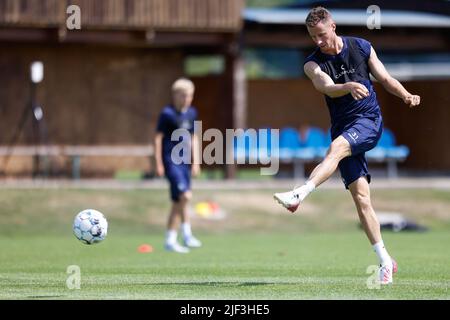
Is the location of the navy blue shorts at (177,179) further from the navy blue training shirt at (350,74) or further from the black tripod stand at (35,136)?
the black tripod stand at (35,136)

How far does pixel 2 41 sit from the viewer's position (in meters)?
27.7

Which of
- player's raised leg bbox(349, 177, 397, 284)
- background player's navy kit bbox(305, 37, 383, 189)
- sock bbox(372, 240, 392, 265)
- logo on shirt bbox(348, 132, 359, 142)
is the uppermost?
background player's navy kit bbox(305, 37, 383, 189)

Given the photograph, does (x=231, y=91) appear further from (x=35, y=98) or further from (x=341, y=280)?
(x=341, y=280)

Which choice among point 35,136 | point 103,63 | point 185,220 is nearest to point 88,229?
point 185,220

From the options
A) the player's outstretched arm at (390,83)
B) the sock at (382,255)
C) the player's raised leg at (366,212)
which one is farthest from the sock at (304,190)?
the player's outstretched arm at (390,83)

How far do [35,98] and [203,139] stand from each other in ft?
15.1

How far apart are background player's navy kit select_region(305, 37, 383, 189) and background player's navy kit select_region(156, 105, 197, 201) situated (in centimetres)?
584

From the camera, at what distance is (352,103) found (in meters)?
10.0

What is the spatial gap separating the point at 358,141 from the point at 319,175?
1.88ft

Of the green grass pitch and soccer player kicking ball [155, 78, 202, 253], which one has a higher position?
soccer player kicking ball [155, 78, 202, 253]

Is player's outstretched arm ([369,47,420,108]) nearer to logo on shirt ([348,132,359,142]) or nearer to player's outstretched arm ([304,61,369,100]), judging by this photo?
player's outstretched arm ([304,61,369,100])

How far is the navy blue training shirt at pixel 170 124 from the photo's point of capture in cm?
1582

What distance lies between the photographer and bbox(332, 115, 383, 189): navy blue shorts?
9.82 m

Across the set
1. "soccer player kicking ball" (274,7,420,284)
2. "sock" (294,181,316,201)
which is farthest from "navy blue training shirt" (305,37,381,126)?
"sock" (294,181,316,201)
